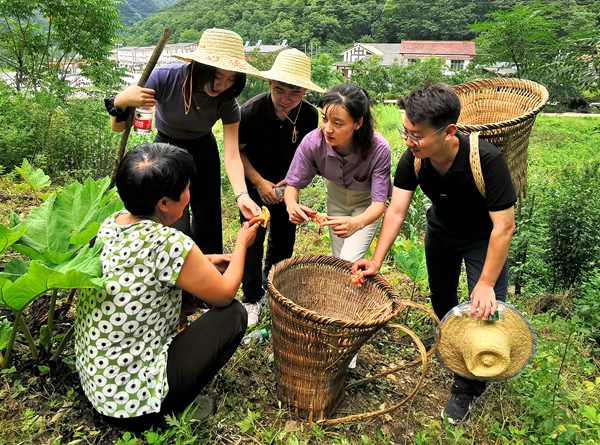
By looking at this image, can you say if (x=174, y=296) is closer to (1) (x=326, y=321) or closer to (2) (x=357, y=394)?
(1) (x=326, y=321)

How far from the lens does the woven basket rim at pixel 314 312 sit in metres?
1.82

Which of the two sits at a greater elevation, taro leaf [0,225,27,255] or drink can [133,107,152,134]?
drink can [133,107,152,134]

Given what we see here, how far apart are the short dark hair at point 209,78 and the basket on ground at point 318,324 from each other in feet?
3.30

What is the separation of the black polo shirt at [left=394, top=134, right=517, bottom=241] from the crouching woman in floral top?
3.30 ft

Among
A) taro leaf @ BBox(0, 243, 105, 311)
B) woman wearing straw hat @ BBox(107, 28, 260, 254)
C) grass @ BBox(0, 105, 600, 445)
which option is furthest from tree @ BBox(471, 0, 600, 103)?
taro leaf @ BBox(0, 243, 105, 311)

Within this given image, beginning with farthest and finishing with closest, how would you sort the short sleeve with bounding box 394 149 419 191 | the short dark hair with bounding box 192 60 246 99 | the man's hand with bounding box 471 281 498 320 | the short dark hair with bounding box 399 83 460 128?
the short dark hair with bounding box 192 60 246 99 → the short sleeve with bounding box 394 149 419 191 → the man's hand with bounding box 471 281 498 320 → the short dark hair with bounding box 399 83 460 128

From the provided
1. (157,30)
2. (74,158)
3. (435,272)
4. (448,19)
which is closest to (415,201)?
(435,272)

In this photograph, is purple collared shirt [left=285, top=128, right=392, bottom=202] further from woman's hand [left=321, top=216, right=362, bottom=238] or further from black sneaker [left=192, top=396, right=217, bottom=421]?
black sneaker [left=192, top=396, right=217, bottom=421]

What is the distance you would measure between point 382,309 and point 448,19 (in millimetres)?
52954

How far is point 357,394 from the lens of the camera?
2422 mm

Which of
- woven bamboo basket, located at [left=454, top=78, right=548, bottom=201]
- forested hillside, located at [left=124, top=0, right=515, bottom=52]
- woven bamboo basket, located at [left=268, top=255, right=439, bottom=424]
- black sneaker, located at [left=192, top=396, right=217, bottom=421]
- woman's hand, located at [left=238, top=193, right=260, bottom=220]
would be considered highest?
woven bamboo basket, located at [left=454, top=78, right=548, bottom=201]

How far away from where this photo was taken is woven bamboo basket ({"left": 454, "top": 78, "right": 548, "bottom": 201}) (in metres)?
2.26

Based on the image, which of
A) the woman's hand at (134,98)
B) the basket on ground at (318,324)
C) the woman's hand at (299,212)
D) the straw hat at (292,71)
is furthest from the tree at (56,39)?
the basket on ground at (318,324)

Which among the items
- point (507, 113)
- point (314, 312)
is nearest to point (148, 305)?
point (314, 312)
